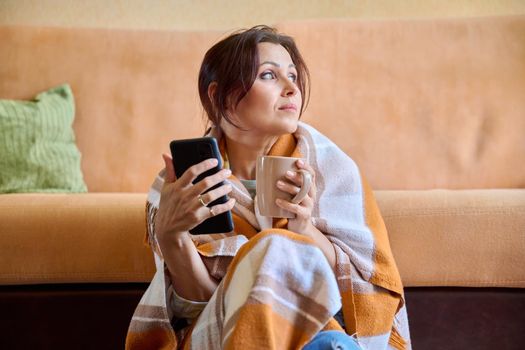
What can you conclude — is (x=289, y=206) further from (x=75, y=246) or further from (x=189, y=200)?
(x=75, y=246)

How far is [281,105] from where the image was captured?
1076 millimetres

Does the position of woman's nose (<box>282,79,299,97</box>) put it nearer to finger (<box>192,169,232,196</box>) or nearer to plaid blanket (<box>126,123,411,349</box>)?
plaid blanket (<box>126,123,411,349</box>)

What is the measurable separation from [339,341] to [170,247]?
324 millimetres

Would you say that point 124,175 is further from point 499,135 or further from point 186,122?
point 499,135

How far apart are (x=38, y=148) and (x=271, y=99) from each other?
911 mm

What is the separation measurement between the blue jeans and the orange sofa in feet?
1.56

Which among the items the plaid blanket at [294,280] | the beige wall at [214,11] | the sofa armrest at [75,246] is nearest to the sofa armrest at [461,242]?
the plaid blanket at [294,280]

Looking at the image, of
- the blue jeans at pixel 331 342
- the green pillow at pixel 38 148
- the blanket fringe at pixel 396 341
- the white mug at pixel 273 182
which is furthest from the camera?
the green pillow at pixel 38 148

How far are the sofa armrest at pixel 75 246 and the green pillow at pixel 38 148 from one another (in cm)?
34

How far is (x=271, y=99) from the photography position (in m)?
1.07

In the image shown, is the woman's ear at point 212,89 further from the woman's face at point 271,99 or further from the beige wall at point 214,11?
the beige wall at point 214,11

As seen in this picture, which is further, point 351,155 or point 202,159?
point 351,155

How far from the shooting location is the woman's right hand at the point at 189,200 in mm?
913

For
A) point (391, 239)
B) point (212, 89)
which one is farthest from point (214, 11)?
point (391, 239)
